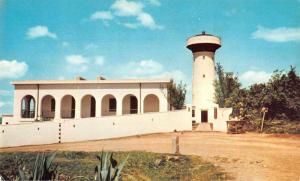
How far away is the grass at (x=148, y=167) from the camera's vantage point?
10070 millimetres

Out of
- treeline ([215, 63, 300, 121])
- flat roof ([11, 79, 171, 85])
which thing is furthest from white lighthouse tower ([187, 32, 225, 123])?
flat roof ([11, 79, 171, 85])

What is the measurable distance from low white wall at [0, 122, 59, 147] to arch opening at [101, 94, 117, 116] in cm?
673

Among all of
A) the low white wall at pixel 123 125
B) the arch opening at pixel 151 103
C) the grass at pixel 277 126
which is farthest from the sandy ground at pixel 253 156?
the arch opening at pixel 151 103

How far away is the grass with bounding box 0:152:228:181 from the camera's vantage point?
33.0ft

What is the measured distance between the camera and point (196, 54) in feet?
97.4

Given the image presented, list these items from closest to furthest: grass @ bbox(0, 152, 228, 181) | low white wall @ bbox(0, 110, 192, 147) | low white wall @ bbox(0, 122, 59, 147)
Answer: grass @ bbox(0, 152, 228, 181) < low white wall @ bbox(0, 122, 59, 147) < low white wall @ bbox(0, 110, 192, 147)

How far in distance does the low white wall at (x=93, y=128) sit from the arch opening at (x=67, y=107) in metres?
6.40

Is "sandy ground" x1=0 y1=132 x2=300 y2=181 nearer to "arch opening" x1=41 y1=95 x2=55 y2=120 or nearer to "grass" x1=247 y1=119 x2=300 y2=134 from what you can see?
"grass" x1=247 y1=119 x2=300 y2=134

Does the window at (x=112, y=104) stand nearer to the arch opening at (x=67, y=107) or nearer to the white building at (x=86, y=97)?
the white building at (x=86, y=97)

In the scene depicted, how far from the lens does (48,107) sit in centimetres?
2773

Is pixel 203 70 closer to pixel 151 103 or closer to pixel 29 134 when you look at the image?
pixel 151 103

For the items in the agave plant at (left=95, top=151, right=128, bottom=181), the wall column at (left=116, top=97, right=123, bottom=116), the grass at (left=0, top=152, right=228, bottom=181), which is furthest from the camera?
the wall column at (left=116, top=97, right=123, bottom=116)

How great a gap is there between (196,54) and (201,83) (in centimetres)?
254

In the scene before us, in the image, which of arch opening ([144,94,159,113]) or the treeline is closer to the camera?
the treeline
